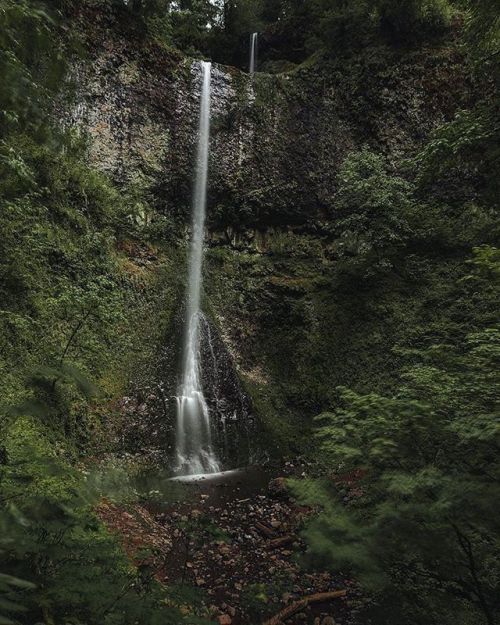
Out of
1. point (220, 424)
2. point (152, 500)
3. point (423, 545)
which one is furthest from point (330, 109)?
point (423, 545)

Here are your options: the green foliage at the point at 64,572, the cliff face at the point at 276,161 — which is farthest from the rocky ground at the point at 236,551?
the cliff face at the point at 276,161

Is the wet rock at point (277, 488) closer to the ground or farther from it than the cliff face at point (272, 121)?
closer to the ground

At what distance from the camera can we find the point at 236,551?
17.4 feet

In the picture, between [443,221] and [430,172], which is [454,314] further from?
[430,172]

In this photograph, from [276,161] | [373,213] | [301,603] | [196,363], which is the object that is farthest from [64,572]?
[276,161]

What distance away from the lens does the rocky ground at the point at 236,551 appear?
425 centimetres

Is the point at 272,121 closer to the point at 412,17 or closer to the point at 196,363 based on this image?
the point at 412,17

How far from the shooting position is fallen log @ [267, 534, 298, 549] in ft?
17.8

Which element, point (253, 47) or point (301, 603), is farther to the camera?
point (253, 47)

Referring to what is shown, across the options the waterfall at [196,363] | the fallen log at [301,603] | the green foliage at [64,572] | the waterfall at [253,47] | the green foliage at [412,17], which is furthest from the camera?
the waterfall at [253,47]

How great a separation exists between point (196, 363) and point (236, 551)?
4.81 meters

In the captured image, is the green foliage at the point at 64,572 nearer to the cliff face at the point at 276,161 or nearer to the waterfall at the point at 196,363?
the waterfall at the point at 196,363

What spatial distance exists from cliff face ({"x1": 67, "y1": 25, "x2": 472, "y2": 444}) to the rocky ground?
11.6ft

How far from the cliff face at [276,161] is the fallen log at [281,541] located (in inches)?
169
